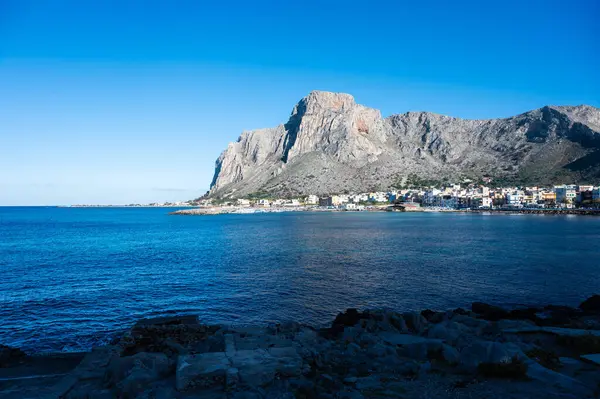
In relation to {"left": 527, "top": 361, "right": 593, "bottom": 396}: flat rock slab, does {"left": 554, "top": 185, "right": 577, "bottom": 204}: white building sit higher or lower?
higher

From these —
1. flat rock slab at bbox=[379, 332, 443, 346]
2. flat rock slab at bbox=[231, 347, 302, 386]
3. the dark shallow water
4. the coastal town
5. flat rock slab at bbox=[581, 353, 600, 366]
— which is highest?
the coastal town

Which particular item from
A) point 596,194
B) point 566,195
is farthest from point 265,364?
point 566,195

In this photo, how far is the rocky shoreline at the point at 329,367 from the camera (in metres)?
8.26

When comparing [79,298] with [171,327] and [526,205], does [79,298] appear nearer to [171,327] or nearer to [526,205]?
[171,327]

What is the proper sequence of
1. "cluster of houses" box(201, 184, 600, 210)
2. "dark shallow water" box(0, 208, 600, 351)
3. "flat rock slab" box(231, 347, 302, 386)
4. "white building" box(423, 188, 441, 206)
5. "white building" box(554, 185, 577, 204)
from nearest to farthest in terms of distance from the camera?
"flat rock slab" box(231, 347, 302, 386), "dark shallow water" box(0, 208, 600, 351), "cluster of houses" box(201, 184, 600, 210), "white building" box(554, 185, 577, 204), "white building" box(423, 188, 441, 206)

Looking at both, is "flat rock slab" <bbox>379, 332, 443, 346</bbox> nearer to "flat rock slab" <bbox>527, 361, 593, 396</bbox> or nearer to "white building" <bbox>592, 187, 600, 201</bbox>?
"flat rock slab" <bbox>527, 361, 593, 396</bbox>

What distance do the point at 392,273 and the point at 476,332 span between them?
62.7ft

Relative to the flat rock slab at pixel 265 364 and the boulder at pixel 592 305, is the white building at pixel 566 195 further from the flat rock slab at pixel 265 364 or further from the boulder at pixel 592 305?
the flat rock slab at pixel 265 364

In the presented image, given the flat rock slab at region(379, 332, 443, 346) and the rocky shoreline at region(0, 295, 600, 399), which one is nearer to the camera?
the rocky shoreline at region(0, 295, 600, 399)

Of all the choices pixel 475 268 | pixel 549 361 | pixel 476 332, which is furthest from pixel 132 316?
pixel 475 268

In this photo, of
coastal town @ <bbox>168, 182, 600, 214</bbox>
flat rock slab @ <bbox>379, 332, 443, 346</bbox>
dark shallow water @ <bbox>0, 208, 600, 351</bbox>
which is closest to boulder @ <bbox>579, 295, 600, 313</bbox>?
dark shallow water @ <bbox>0, 208, 600, 351</bbox>

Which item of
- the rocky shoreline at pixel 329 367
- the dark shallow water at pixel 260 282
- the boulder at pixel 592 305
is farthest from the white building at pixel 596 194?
the rocky shoreline at pixel 329 367

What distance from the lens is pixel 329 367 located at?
32.0 feet

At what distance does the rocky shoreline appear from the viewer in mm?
8258
